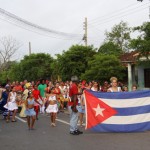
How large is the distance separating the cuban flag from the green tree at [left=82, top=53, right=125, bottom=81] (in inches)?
603

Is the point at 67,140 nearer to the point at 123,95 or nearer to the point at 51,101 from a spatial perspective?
the point at 123,95

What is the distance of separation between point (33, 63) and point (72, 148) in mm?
→ 41780

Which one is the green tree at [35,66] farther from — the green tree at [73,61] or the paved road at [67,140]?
the paved road at [67,140]

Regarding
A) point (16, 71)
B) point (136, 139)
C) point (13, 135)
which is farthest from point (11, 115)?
point (16, 71)

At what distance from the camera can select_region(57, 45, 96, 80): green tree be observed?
1264 inches

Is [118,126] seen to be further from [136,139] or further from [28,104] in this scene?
[28,104]

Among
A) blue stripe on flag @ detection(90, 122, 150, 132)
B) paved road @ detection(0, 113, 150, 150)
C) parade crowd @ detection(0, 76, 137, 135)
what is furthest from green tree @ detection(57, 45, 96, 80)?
blue stripe on flag @ detection(90, 122, 150, 132)

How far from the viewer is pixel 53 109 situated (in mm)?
14523

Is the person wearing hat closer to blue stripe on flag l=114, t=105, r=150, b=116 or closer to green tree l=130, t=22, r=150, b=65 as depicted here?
blue stripe on flag l=114, t=105, r=150, b=116

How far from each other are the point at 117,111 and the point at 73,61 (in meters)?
20.4

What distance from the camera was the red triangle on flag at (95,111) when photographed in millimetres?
12008

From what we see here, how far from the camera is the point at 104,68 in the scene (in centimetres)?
2759

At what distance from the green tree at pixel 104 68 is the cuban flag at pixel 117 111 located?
15.3 meters

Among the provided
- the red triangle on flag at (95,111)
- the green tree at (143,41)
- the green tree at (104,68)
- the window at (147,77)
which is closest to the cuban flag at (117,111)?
the red triangle on flag at (95,111)
